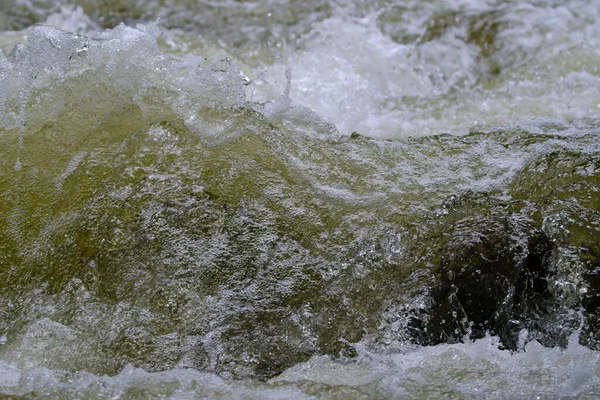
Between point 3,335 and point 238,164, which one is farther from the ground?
point 238,164

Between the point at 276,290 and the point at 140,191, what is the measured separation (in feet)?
1.26

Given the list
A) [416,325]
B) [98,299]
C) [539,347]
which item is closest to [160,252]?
[98,299]

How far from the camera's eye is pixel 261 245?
1590 millimetres

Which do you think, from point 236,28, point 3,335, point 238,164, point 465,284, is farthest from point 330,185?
point 236,28

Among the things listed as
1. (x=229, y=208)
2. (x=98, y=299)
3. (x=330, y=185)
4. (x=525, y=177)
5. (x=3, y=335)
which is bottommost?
(x=3, y=335)

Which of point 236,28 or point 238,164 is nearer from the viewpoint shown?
point 238,164

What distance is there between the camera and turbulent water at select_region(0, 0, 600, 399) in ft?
4.69

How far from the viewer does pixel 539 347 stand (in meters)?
1.51

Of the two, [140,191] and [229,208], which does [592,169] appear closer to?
[229,208]

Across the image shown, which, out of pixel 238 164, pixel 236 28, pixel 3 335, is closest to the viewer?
pixel 3 335

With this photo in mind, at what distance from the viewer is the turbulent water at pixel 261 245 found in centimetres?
143

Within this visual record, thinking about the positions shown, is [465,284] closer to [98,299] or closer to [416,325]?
[416,325]

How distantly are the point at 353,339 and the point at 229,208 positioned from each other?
0.40 m

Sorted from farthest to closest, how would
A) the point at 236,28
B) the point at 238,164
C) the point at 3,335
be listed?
the point at 236,28, the point at 238,164, the point at 3,335
